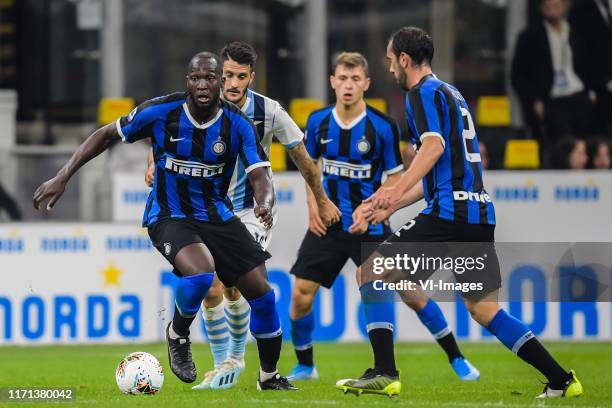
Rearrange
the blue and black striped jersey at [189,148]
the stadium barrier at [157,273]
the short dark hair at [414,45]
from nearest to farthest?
the short dark hair at [414,45] < the blue and black striped jersey at [189,148] < the stadium barrier at [157,273]

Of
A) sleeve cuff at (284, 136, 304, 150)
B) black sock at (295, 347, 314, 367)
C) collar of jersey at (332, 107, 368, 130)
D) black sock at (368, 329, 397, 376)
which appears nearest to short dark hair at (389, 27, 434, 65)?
A: sleeve cuff at (284, 136, 304, 150)

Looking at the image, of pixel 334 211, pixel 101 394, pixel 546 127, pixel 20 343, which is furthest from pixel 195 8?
pixel 101 394

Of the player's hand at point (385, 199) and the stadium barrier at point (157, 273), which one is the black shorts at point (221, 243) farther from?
the stadium barrier at point (157, 273)

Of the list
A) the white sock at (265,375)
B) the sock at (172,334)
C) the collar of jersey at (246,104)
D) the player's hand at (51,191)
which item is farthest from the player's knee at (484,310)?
the player's hand at (51,191)

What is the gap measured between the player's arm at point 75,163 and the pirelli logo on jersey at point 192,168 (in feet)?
1.14

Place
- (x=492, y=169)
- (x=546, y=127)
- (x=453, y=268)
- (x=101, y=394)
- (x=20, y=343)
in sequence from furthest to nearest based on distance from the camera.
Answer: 1. (x=546, y=127)
2. (x=492, y=169)
3. (x=20, y=343)
4. (x=101, y=394)
5. (x=453, y=268)

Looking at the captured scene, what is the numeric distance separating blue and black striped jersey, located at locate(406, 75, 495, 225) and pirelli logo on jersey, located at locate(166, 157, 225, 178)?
1159 mm

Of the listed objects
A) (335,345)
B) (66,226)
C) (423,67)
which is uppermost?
(423,67)

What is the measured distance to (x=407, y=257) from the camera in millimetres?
7758

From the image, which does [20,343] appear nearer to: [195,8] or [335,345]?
[335,345]

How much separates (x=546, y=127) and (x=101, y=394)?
7.95m

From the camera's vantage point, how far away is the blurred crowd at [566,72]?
15.1 m

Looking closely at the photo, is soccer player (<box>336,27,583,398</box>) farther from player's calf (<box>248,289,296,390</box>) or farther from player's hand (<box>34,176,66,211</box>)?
player's hand (<box>34,176,66,211</box>)

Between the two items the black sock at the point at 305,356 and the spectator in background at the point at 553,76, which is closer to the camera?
the black sock at the point at 305,356
